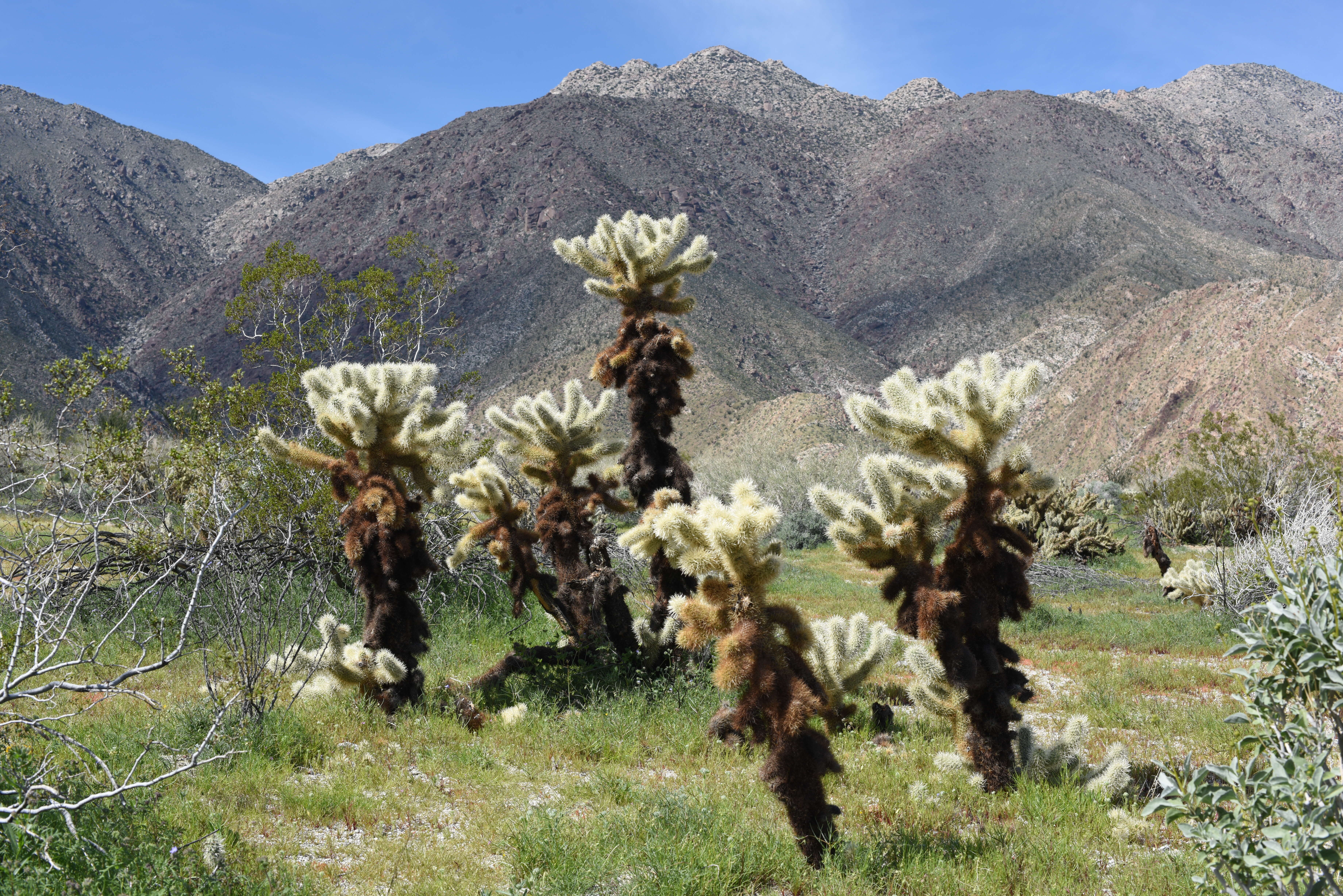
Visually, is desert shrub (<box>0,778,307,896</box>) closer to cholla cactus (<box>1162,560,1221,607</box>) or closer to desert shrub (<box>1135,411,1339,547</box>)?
cholla cactus (<box>1162,560,1221,607</box>)

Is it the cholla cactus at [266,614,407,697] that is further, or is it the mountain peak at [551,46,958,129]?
the mountain peak at [551,46,958,129]

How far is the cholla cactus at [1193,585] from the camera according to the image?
38.4ft

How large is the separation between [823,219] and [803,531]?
8963 centimetres

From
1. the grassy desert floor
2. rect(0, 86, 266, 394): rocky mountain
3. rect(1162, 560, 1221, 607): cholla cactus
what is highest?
rect(0, 86, 266, 394): rocky mountain

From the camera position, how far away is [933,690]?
4.66 meters

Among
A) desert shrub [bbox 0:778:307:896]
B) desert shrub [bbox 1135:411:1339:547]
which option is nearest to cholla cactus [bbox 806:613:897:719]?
desert shrub [bbox 0:778:307:896]

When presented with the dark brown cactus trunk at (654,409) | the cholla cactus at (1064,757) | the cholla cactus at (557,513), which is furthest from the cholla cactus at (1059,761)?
the cholla cactus at (557,513)

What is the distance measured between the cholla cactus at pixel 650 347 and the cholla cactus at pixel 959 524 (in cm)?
222

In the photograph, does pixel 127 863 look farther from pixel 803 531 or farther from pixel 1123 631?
pixel 803 531

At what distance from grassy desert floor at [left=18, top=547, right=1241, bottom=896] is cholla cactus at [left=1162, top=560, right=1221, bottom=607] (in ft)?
17.3

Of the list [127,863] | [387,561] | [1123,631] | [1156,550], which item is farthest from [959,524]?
[1156,550]

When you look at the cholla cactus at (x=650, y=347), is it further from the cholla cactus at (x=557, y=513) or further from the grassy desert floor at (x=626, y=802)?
the grassy desert floor at (x=626, y=802)

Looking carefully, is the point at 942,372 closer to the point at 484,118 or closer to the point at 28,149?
the point at 484,118

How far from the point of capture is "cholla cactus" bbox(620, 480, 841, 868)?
3.29m
